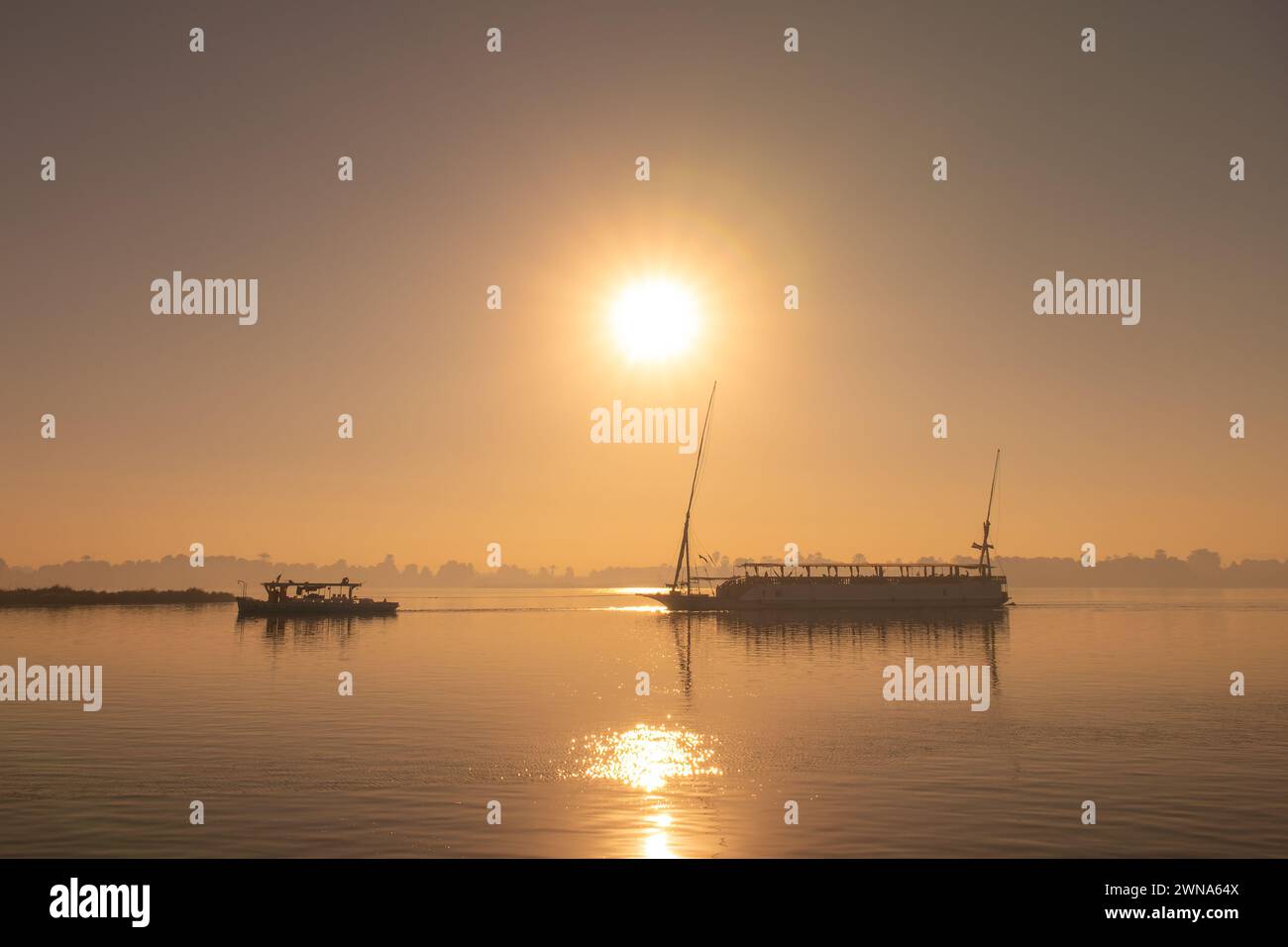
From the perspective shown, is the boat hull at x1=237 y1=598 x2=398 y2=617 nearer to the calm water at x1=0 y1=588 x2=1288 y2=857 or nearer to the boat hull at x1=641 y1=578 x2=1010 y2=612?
the boat hull at x1=641 y1=578 x2=1010 y2=612

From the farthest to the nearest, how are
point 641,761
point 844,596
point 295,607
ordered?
point 844,596 < point 295,607 < point 641,761

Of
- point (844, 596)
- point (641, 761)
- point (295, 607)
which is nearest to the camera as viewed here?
point (641, 761)

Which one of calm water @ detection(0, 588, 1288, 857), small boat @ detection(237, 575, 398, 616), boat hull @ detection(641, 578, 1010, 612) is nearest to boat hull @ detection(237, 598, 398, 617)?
small boat @ detection(237, 575, 398, 616)

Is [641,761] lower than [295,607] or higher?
higher

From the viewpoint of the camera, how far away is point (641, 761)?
32.4 m

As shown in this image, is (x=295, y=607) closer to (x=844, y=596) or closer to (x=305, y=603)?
(x=305, y=603)

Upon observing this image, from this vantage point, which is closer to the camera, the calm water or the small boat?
the calm water

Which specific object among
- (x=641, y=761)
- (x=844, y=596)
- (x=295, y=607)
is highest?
(x=641, y=761)

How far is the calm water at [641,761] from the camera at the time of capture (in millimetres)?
→ 22031

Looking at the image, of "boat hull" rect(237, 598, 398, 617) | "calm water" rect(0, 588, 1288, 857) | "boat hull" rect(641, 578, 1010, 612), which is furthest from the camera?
"boat hull" rect(641, 578, 1010, 612)

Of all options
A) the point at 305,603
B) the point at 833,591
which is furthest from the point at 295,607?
the point at 833,591

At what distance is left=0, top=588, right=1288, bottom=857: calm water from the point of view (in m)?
22.0
